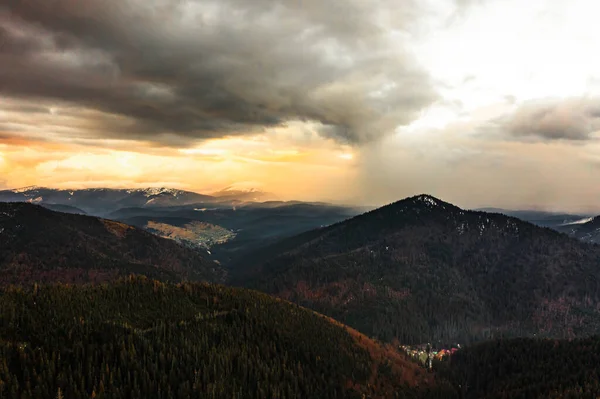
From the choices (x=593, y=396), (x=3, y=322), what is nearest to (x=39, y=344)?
(x=3, y=322)

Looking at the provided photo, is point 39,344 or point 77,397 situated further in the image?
point 39,344

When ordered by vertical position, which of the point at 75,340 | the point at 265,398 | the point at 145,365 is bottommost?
the point at 265,398

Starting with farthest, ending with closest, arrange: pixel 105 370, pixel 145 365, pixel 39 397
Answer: pixel 145 365
pixel 105 370
pixel 39 397

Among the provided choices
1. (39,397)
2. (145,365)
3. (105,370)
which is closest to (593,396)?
(145,365)

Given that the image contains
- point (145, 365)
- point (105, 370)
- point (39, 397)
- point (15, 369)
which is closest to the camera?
point (39, 397)

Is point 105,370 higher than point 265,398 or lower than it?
higher

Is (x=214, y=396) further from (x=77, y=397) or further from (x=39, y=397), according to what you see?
(x=39, y=397)

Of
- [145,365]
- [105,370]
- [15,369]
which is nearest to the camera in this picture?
[15,369]

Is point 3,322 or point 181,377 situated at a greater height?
point 3,322

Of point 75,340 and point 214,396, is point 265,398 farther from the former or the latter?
point 75,340
